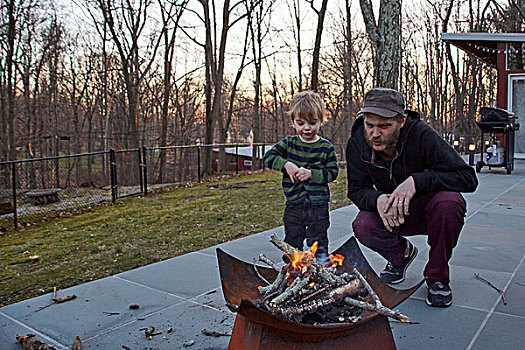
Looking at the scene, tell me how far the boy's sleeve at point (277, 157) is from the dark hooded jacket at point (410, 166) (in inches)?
24.0

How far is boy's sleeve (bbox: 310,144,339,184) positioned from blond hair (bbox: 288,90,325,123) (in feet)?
0.90

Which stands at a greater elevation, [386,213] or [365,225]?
[386,213]

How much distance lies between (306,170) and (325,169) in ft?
0.59

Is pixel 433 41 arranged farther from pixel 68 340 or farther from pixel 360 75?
pixel 68 340

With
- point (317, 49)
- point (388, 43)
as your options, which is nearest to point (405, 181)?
point (388, 43)

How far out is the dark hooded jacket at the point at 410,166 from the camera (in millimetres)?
2434

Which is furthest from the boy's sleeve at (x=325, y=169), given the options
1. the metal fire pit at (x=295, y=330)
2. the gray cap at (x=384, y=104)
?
the metal fire pit at (x=295, y=330)

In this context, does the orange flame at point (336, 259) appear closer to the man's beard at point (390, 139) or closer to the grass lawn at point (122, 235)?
the man's beard at point (390, 139)

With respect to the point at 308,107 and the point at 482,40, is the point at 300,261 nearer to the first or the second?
the point at 308,107

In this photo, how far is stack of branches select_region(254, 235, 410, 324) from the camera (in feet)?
5.35

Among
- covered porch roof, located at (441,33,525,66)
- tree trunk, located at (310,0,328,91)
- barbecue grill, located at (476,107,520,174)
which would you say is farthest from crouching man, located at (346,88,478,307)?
tree trunk, located at (310,0,328,91)

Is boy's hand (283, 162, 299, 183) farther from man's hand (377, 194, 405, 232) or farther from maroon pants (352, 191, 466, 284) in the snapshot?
man's hand (377, 194, 405, 232)

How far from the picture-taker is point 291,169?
10.2 feet

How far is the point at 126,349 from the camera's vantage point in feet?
7.06
